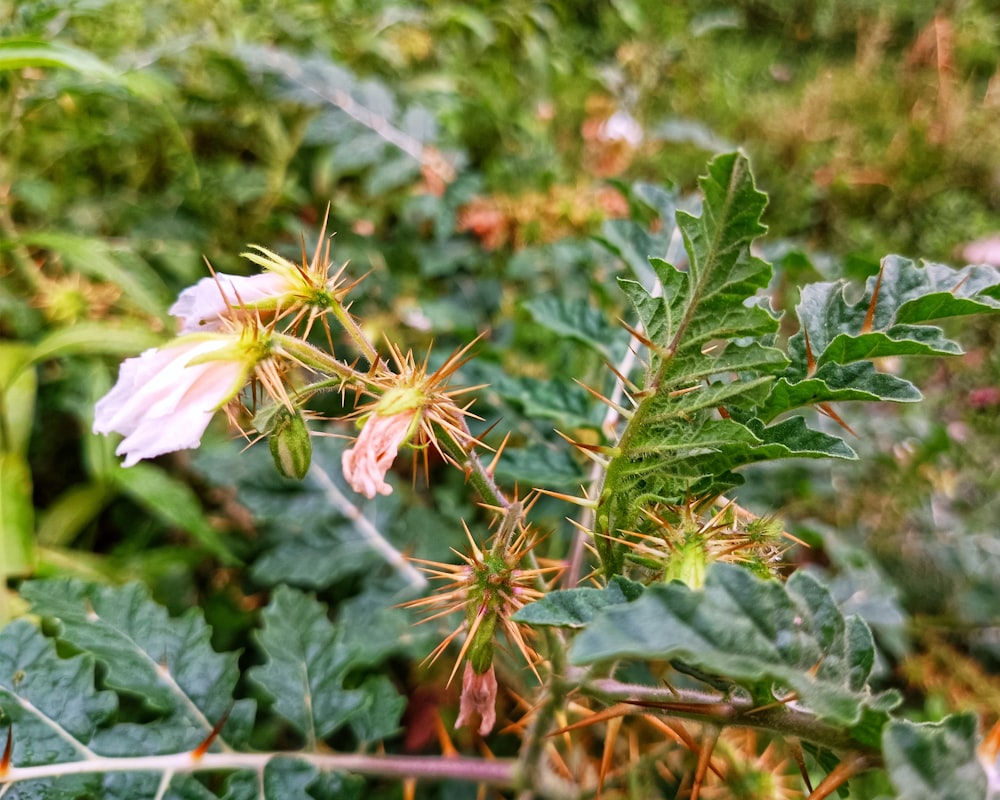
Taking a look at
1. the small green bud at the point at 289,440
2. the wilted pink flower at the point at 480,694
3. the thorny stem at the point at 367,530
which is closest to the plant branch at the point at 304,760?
the wilted pink flower at the point at 480,694

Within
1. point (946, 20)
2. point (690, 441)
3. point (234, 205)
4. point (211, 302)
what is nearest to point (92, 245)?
point (234, 205)

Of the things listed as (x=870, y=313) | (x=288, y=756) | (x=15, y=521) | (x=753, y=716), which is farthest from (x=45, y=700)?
(x=870, y=313)

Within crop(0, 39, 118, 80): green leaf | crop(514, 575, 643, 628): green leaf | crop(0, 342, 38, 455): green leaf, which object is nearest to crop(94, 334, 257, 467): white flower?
crop(514, 575, 643, 628): green leaf

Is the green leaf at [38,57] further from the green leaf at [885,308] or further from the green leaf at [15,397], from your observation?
the green leaf at [885,308]

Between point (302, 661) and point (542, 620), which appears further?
point (302, 661)

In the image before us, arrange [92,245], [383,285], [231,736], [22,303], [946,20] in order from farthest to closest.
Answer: [946,20] → [383,285] → [22,303] → [92,245] → [231,736]

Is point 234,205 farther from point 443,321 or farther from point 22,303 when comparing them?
point 443,321

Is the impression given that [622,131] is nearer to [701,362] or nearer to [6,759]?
[701,362]
